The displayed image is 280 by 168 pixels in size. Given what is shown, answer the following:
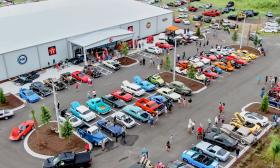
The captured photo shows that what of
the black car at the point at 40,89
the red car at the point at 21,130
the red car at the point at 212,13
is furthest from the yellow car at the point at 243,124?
the red car at the point at 212,13

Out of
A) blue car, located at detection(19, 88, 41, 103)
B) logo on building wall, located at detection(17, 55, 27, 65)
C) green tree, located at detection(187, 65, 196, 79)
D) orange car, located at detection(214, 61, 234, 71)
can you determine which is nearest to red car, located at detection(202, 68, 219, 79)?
green tree, located at detection(187, 65, 196, 79)

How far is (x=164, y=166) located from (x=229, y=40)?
1669 inches

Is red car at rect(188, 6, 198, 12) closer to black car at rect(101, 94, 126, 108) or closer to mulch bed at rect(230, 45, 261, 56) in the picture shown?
mulch bed at rect(230, 45, 261, 56)

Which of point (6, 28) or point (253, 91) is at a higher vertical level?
point (6, 28)

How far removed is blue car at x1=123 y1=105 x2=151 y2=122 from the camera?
3966 centimetres

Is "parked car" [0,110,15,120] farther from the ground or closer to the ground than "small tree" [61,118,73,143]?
closer to the ground

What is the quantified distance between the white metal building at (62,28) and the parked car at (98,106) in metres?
14.8

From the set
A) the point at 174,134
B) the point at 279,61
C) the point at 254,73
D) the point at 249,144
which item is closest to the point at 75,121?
the point at 174,134

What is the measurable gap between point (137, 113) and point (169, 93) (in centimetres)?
683

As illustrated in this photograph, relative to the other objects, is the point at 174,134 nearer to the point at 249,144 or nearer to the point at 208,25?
the point at 249,144

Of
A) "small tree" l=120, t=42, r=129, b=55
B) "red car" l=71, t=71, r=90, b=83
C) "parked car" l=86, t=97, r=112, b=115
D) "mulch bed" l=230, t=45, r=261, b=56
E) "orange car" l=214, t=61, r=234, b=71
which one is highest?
"small tree" l=120, t=42, r=129, b=55

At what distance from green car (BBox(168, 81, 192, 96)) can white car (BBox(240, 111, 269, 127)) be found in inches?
336

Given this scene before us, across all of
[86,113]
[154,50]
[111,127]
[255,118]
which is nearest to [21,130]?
[86,113]

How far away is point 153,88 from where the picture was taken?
4728 cm
